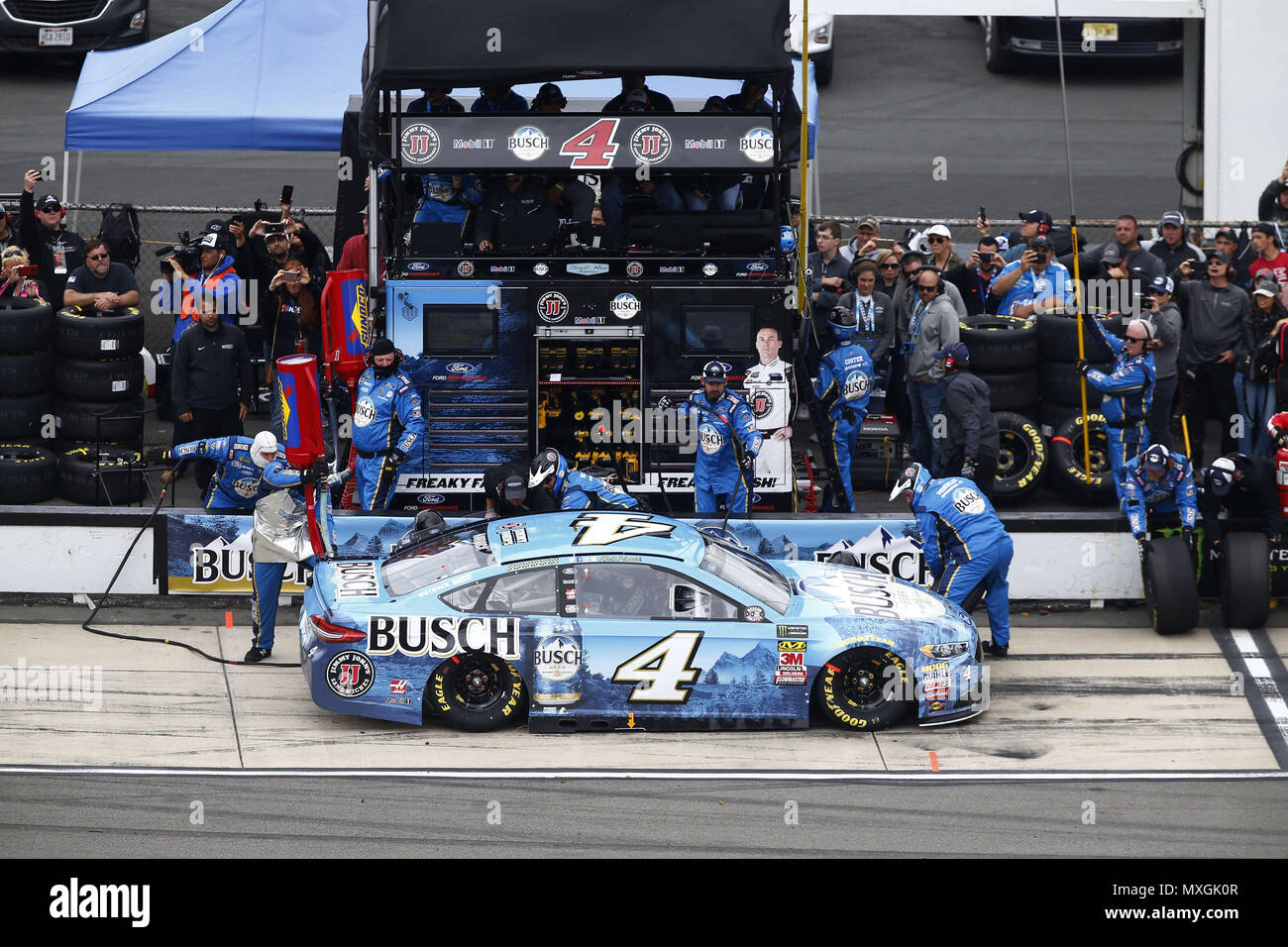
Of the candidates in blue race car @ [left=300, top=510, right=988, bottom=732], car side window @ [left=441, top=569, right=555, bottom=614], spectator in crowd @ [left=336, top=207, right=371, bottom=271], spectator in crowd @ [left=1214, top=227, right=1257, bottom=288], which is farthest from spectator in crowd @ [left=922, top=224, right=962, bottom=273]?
car side window @ [left=441, top=569, right=555, bottom=614]

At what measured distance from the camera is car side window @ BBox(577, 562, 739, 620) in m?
11.1

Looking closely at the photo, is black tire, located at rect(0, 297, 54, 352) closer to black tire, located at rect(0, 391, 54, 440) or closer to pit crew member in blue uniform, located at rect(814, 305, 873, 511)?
black tire, located at rect(0, 391, 54, 440)

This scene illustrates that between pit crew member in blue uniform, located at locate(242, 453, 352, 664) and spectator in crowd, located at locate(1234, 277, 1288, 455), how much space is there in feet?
25.3

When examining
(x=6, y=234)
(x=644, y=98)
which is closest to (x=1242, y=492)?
(x=644, y=98)

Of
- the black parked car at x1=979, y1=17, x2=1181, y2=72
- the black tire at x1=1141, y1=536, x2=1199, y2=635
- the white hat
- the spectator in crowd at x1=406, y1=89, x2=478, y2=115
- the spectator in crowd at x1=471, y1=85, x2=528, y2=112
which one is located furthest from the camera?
the black parked car at x1=979, y1=17, x2=1181, y2=72

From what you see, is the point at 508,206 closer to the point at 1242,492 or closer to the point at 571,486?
the point at 571,486

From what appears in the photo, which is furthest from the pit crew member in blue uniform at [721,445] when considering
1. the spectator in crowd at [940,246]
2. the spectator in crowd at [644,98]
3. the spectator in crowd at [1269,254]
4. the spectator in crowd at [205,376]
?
the spectator in crowd at [1269,254]

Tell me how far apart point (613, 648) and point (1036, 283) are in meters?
7.06

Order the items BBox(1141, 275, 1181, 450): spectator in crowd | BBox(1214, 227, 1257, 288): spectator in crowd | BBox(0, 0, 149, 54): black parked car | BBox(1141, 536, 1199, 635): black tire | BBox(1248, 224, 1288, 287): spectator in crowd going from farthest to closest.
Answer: BBox(0, 0, 149, 54): black parked car < BBox(1214, 227, 1257, 288): spectator in crowd < BBox(1248, 224, 1288, 287): spectator in crowd < BBox(1141, 275, 1181, 450): spectator in crowd < BBox(1141, 536, 1199, 635): black tire

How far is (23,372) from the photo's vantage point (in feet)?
50.2

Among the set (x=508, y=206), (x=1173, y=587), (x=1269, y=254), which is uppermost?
(x=508, y=206)

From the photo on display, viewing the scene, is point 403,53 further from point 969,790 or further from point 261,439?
point 969,790

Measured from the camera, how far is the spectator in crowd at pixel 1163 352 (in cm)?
1512

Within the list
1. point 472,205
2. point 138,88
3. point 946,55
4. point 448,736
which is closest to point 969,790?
point 448,736
